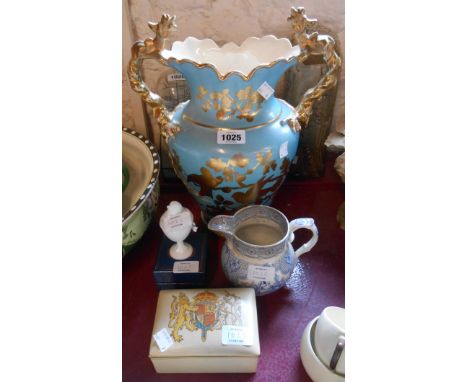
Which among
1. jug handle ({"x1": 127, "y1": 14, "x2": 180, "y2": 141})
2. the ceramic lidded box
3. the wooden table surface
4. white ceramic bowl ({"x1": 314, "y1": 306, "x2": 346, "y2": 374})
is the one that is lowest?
the wooden table surface

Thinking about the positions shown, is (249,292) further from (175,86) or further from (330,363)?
(175,86)

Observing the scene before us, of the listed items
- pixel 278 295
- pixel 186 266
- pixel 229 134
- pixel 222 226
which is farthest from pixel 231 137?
pixel 278 295

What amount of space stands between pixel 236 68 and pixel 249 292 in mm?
606

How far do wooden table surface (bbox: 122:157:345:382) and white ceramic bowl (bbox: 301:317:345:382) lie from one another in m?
0.06

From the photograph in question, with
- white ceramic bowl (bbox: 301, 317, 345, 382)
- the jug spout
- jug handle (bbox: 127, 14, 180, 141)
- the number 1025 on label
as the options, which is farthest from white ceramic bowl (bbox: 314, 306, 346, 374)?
jug handle (bbox: 127, 14, 180, 141)

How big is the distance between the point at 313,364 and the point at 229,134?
536mm

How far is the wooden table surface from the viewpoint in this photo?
2.67ft

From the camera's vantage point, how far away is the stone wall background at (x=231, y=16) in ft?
3.61

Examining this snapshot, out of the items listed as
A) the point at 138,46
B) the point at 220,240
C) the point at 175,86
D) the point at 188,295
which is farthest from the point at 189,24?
the point at 188,295

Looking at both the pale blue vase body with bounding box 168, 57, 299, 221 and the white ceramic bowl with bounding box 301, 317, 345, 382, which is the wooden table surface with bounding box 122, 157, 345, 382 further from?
the pale blue vase body with bounding box 168, 57, 299, 221

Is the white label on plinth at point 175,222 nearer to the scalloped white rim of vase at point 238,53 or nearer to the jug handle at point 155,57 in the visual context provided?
the jug handle at point 155,57

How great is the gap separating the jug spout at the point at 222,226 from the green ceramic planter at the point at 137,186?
210mm

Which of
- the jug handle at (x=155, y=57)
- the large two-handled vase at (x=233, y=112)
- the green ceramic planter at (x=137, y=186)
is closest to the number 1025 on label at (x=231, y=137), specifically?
the large two-handled vase at (x=233, y=112)

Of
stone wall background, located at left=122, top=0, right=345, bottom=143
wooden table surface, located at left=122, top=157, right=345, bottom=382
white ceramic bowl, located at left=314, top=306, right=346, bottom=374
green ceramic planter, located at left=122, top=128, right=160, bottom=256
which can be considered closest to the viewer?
white ceramic bowl, located at left=314, top=306, right=346, bottom=374
